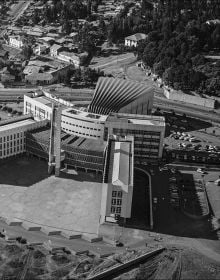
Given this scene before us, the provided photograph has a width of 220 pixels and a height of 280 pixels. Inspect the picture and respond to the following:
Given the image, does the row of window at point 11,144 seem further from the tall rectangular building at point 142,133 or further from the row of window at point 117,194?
the row of window at point 117,194

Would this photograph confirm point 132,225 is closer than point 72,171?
Yes

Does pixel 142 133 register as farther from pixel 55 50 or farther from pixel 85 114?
pixel 55 50

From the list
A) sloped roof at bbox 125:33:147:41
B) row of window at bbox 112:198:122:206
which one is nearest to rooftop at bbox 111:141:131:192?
row of window at bbox 112:198:122:206

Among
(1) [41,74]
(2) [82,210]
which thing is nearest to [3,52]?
(1) [41,74]

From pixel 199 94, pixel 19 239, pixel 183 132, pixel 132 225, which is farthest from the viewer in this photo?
pixel 199 94

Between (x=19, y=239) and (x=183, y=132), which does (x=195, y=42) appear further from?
(x=19, y=239)
